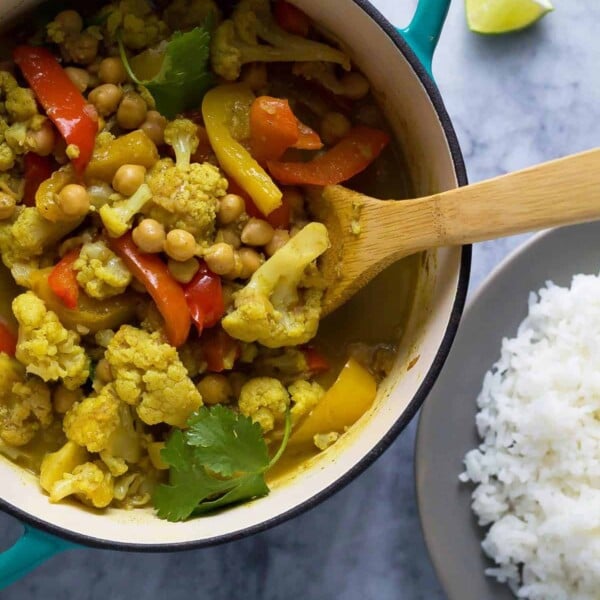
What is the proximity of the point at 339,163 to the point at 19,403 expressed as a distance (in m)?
0.84

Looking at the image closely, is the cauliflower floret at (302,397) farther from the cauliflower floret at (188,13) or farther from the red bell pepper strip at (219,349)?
the cauliflower floret at (188,13)

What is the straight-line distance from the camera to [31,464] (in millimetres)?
1988

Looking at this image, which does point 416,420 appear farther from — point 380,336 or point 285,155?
point 285,155

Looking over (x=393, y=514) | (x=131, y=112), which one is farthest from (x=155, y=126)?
(x=393, y=514)

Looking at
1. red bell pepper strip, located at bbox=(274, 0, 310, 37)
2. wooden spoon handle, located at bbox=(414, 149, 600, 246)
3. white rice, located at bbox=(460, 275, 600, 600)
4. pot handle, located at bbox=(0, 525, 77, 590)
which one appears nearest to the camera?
wooden spoon handle, located at bbox=(414, 149, 600, 246)

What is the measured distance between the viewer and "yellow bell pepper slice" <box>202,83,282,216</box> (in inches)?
74.2

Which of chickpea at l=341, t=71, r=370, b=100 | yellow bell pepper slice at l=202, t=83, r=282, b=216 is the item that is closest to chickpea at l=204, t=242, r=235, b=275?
yellow bell pepper slice at l=202, t=83, r=282, b=216

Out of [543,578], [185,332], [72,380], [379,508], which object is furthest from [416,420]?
[72,380]

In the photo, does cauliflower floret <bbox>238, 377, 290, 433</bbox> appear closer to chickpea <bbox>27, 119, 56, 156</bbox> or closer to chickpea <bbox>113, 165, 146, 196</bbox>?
chickpea <bbox>113, 165, 146, 196</bbox>

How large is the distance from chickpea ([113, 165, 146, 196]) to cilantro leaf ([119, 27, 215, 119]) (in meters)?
0.15

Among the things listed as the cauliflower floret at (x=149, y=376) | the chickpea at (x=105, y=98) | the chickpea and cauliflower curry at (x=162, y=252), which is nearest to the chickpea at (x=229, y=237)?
the chickpea and cauliflower curry at (x=162, y=252)

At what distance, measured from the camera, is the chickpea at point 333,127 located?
201cm

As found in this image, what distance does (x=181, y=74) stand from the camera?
186cm

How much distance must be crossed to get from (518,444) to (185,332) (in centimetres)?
84
